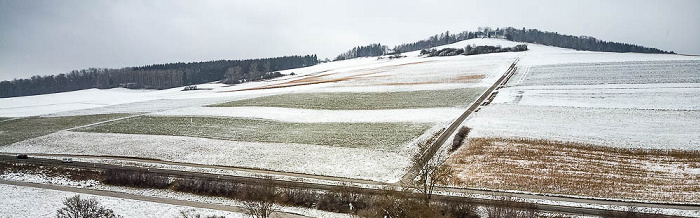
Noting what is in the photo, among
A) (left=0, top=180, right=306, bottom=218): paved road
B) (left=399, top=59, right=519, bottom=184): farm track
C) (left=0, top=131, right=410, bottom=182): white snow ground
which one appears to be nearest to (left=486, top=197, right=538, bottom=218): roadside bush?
(left=399, top=59, right=519, bottom=184): farm track

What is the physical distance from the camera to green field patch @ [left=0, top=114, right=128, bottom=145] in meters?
63.3

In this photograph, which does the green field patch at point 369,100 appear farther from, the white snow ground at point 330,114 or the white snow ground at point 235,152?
the white snow ground at point 235,152

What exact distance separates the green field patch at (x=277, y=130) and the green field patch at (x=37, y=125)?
723 cm

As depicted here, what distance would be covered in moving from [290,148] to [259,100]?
37.0 m

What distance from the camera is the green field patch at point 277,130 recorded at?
50156mm

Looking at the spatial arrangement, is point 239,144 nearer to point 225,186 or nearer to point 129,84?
point 225,186

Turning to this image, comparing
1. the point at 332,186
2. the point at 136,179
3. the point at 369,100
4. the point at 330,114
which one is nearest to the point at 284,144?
the point at 332,186

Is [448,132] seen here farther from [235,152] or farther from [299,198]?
[235,152]

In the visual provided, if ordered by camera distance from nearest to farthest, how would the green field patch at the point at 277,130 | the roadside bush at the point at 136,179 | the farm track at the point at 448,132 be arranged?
the farm track at the point at 448,132
the roadside bush at the point at 136,179
the green field patch at the point at 277,130

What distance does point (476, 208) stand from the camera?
30031 millimetres

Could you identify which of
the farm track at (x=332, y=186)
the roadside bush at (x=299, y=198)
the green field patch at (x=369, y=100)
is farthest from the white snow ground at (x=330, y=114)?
the roadside bush at (x=299, y=198)

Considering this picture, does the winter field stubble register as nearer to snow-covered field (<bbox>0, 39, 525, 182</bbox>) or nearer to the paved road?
snow-covered field (<bbox>0, 39, 525, 182</bbox>)

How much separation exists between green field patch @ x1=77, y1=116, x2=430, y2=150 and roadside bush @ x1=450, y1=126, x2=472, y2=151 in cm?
501

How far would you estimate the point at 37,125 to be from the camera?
237ft
